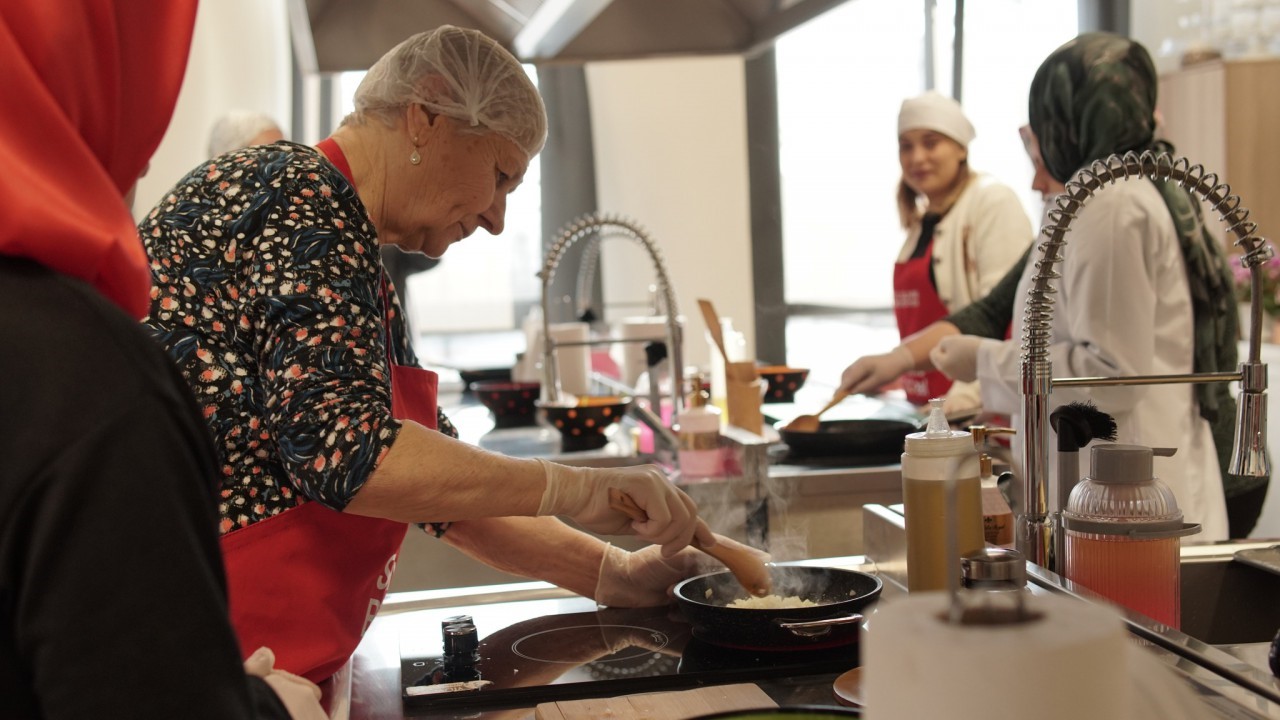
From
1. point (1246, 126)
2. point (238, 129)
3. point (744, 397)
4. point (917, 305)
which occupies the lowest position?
point (744, 397)

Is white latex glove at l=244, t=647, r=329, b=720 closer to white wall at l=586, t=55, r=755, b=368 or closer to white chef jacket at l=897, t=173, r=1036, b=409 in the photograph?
white chef jacket at l=897, t=173, r=1036, b=409

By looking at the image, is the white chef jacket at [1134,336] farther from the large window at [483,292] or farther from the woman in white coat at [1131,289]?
the large window at [483,292]

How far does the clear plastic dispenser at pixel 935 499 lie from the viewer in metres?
1.15

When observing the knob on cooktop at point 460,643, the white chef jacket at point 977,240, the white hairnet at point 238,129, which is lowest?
the knob on cooktop at point 460,643

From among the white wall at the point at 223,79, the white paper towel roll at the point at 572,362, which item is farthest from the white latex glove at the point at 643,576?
the white wall at the point at 223,79

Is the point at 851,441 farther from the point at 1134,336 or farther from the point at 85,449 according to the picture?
the point at 85,449

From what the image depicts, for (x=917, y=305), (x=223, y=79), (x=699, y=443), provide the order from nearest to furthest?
(x=699, y=443) → (x=917, y=305) → (x=223, y=79)

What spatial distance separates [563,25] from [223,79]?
2.88 meters

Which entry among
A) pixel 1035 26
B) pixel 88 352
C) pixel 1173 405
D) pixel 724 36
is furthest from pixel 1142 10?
pixel 88 352

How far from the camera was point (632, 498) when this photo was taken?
144cm

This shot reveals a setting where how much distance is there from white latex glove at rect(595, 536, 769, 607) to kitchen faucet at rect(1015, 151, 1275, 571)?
0.40 m

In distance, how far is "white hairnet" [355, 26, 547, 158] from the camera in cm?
155

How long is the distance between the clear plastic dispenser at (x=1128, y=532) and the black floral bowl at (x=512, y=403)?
2513 mm

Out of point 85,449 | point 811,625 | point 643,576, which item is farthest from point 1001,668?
point 643,576
